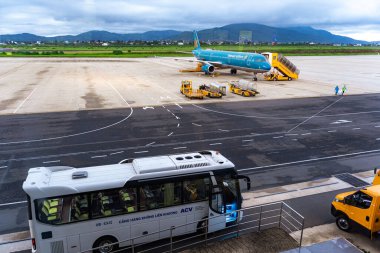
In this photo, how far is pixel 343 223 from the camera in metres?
13.5

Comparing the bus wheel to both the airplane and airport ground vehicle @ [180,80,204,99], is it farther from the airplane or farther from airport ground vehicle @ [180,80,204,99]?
the airplane

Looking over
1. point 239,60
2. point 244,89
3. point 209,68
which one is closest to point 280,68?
point 239,60

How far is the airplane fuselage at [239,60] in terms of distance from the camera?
56091 millimetres

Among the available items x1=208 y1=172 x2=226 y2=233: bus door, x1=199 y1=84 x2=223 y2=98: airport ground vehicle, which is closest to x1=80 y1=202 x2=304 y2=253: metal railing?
x1=208 y1=172 x2=226 y2=233: bus door

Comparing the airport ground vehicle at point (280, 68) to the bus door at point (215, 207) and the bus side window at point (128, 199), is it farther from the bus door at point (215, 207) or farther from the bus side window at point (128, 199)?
the bus side window at point (128, 199)

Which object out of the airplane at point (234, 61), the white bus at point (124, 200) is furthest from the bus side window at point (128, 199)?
the airplane at point (234, 61)

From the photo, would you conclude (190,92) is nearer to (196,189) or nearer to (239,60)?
(239,60)

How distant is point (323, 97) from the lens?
147ft

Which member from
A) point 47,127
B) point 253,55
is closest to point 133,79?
point 253,55

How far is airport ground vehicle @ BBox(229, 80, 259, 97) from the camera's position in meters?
44.5

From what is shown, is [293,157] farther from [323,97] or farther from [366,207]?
[323,97]

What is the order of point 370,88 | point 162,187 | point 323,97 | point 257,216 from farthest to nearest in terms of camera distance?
point 370,88, point 323,97, point 257,216, point 162,187

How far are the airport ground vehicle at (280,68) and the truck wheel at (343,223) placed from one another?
48493mm

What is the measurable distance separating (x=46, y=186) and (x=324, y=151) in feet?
66.6
